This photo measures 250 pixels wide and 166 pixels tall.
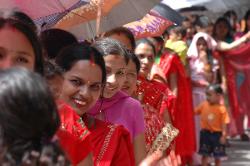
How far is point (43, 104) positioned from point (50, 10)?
172 cm

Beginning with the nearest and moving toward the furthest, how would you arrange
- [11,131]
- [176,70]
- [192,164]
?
[11,131] → [176,70] → [192,164]

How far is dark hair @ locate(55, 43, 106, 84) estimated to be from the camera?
331 centimetres

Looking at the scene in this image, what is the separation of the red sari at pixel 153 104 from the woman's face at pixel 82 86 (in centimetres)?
120

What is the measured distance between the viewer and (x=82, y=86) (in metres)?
3.24

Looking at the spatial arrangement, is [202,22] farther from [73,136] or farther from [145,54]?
[73,136]

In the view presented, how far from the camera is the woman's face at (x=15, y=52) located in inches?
94.8

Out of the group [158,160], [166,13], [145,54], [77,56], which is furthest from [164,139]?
[166,13]

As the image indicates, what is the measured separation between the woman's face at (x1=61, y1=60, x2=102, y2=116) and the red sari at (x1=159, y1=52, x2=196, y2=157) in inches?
169

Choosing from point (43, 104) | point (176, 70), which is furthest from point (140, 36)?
point (43, 104)

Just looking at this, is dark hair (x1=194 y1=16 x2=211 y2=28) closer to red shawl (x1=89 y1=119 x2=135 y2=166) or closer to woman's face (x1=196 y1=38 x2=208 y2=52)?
woman's face (x1=196 y1=38 x2=208 y2=52)

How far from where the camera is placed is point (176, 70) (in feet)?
25.9

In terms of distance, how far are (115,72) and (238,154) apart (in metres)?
6.90

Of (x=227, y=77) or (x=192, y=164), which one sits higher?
(x=227, y=77)

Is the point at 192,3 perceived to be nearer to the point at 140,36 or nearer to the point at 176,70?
the point at 176,70
